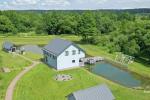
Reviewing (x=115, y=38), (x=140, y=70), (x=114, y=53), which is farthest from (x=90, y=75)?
(x=115, y=38)

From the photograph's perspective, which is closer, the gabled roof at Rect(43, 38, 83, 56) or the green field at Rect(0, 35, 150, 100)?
the green field at Rect(0, 35, 150, 100)

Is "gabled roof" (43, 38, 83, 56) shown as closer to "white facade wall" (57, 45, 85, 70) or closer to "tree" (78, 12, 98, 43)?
"white facade wall" (57, 45, 85, 70)

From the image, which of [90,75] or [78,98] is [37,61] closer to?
[90,75]

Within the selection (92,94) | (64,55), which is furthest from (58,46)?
(92,94)

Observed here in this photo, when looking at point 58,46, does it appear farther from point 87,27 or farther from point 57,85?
point 87,27

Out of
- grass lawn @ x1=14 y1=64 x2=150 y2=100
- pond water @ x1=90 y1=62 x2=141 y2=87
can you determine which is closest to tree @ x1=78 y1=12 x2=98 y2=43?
pond water @ x1=90 y1=62 x2=141 y2=87
